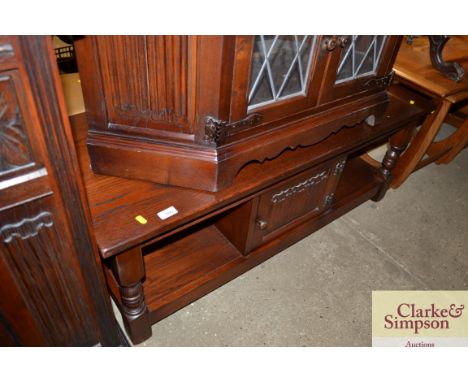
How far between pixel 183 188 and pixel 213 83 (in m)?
0.35

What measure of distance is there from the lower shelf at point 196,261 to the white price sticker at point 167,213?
0.44 m

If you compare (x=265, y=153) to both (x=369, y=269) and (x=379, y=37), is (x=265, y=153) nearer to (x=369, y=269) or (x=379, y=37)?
(x=379, y=37)

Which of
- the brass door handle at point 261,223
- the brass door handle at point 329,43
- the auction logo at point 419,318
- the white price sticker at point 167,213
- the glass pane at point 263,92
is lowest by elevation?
the auction logo at point 419,318

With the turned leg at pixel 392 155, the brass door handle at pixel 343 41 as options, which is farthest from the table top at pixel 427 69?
the brass door handle at pixel 343 41

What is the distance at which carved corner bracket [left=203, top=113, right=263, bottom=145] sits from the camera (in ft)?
3.31

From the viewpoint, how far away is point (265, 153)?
→ 119 cm

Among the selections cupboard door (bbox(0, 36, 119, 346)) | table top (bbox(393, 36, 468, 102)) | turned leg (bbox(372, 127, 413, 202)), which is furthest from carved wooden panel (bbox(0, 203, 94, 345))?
table top (bbox(393, 36, 468, 102))

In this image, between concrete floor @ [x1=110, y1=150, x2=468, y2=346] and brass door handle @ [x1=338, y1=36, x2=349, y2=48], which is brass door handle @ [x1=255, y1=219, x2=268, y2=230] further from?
brass door handle @ [x1=338, y1=36, x2=349, y2=48]

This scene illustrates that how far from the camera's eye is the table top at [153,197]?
101 cm

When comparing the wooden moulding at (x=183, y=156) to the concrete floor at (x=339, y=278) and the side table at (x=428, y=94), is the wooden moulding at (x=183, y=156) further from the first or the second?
the side table at (x=428, y=94)

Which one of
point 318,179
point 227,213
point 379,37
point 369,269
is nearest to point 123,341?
point 227,213

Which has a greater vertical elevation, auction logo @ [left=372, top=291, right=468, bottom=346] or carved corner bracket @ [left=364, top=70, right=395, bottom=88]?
carved corner bracket @ [left=364, top=70, right=395, bottom=88]

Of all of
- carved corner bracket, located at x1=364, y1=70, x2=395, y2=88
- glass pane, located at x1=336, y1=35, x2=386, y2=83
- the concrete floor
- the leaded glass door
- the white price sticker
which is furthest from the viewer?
the concrete floor

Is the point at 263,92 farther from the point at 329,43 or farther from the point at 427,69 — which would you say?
the point at 427,69
